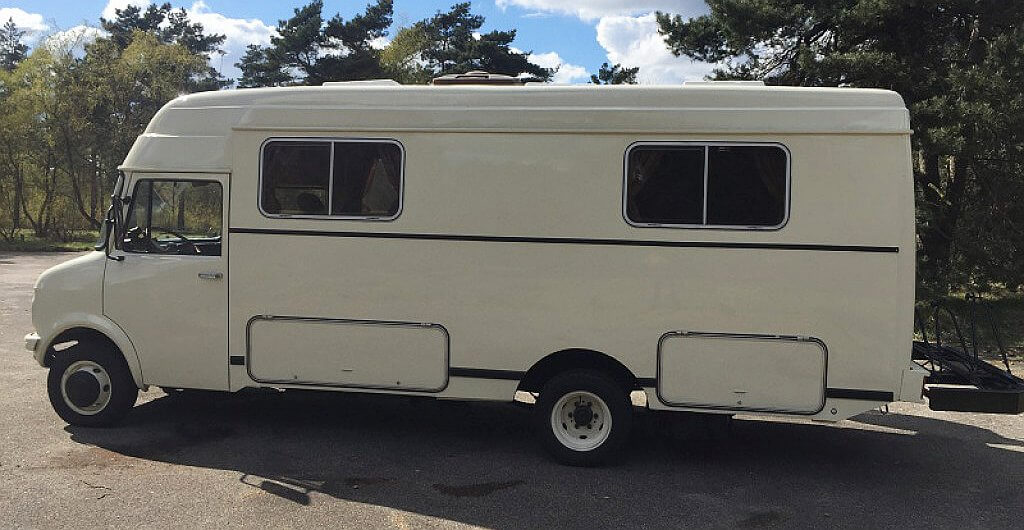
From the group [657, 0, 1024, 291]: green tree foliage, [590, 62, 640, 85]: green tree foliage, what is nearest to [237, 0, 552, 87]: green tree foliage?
[590, 62, 640, 85]: green tree foliage

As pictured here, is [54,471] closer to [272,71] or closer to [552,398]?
[552,398]

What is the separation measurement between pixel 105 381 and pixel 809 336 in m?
5.61

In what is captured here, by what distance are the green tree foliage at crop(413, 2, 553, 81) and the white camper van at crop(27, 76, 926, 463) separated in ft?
94.9

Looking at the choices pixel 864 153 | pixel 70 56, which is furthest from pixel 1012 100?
pixel 70 56

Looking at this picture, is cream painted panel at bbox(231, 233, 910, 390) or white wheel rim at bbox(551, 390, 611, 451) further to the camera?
white wheel rim at bbox(551, 390, 611, 451)

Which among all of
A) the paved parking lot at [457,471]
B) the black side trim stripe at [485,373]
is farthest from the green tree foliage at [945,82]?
the black side trim stripe at [485,373]

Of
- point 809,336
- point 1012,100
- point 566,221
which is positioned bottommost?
point 809,336

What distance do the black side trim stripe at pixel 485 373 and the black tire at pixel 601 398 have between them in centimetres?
26

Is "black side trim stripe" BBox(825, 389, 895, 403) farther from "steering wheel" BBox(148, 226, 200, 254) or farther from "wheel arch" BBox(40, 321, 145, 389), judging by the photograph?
"wheel arch" BBox(40, 321, 145, 389)

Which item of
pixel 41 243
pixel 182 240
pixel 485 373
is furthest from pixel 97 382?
A: pixel 41 243

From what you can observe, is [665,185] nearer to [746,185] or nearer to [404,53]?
[746,185]

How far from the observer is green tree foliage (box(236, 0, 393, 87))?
42.8m

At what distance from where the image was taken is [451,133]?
5867 mm

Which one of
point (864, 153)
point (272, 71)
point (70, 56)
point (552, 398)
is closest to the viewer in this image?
point (864, 153)
